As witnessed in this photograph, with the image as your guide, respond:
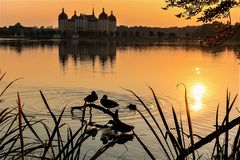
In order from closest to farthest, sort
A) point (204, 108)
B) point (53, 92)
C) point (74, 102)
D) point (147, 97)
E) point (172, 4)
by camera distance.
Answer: point (172, 4)
point (204, 108)
point (74, 102)
point (147, 97)
point (53, 92)

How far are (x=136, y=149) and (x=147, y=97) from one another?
40.7 ft

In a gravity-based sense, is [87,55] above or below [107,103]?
below

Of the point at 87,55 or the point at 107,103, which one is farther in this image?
the point at 87,55

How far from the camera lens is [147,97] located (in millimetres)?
26656

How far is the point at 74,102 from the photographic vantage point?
982 inches

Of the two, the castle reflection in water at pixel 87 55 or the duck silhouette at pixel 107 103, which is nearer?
the duck silhouette at pixel 107 103

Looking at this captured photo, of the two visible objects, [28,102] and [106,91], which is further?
[106,91]

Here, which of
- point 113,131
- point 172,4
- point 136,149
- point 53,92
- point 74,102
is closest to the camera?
point 172,4

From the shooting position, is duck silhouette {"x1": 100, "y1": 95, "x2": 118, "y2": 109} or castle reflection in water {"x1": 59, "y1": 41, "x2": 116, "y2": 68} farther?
castle reflection in water {"x1": 59, "y1": 41, "x2": 116, "y2": 68}

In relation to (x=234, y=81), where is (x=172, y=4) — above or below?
above

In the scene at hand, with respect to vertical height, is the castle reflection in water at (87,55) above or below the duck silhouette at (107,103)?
below

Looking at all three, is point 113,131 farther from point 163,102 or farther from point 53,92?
point 53,92

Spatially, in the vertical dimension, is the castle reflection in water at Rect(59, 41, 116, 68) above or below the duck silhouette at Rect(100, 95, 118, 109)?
below

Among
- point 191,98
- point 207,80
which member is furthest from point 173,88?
point 207,80
